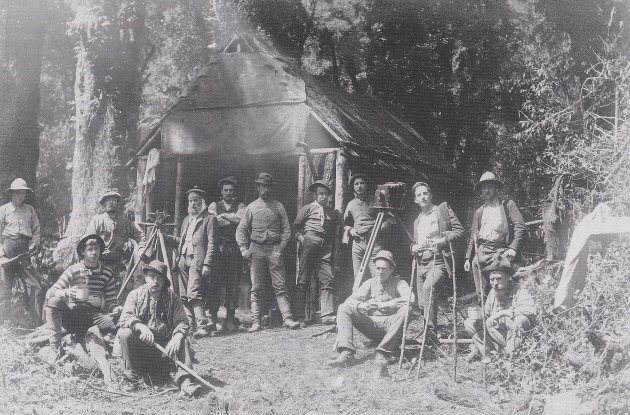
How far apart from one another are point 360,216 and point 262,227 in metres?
1.44

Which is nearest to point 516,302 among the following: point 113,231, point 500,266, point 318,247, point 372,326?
point 500,266

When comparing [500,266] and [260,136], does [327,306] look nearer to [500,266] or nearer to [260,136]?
[500,266]

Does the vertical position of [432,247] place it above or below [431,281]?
above

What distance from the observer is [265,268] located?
9.75 m

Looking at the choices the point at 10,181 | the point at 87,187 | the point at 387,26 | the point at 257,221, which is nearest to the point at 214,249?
the point at 257,221

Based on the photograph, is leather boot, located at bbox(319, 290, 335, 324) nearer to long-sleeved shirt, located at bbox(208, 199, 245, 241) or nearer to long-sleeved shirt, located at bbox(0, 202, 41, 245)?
long-sleeved shirt, located at bbox(208, 199, 245, 241)

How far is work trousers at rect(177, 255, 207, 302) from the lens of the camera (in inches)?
365

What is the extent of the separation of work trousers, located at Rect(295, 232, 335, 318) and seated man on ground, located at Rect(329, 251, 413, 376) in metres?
1.86

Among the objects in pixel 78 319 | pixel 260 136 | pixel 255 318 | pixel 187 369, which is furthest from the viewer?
pixel 260 136

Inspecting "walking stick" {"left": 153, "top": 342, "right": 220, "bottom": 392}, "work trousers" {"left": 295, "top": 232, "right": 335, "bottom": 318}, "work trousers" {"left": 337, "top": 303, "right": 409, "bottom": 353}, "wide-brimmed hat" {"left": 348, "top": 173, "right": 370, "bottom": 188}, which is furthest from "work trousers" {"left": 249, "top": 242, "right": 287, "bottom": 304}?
"walking stick" {"left": 153, "top": 342, "right": 220, "bottom": 392}

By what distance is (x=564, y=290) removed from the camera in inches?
247

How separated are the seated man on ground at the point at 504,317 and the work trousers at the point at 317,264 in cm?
276

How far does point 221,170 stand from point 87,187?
321 centimetres

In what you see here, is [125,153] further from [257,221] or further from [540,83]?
[540,83]
